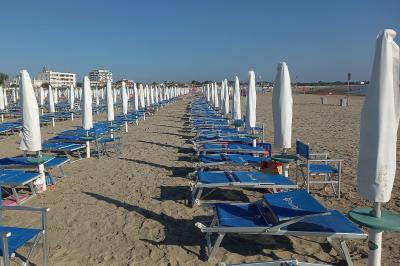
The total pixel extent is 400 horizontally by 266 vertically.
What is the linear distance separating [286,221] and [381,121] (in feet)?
5.22

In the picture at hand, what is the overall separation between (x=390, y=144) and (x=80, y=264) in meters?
3.45

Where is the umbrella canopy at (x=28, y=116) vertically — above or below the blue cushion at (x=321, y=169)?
above

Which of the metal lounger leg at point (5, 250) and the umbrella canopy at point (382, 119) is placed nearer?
the umbrella canopy at point (382, 119)

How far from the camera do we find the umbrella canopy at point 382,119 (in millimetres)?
2986

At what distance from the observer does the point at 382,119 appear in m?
3.01

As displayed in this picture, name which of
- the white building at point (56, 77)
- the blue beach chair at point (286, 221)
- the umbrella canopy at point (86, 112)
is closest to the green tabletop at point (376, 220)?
the blue beach chair at point (286, 221)

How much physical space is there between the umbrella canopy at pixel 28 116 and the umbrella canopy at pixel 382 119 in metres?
5.58

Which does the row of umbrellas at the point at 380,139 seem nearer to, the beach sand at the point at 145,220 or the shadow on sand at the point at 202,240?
the beach sand at the point at 145,220

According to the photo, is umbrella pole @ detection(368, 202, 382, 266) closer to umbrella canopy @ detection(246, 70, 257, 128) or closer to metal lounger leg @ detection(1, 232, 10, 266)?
metal lounger leg @ detection(1, 232, 10, 266)

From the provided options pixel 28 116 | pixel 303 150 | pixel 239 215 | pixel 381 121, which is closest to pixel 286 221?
pixel 239 215

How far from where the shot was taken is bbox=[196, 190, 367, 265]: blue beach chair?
4.04 metres

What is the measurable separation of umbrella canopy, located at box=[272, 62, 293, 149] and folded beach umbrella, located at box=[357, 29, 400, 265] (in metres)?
3.15

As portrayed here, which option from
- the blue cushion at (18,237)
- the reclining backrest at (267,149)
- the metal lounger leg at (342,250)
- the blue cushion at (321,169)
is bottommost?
the metal lounger leg at (342,250)

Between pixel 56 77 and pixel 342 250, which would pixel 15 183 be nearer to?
pixel 342 250
